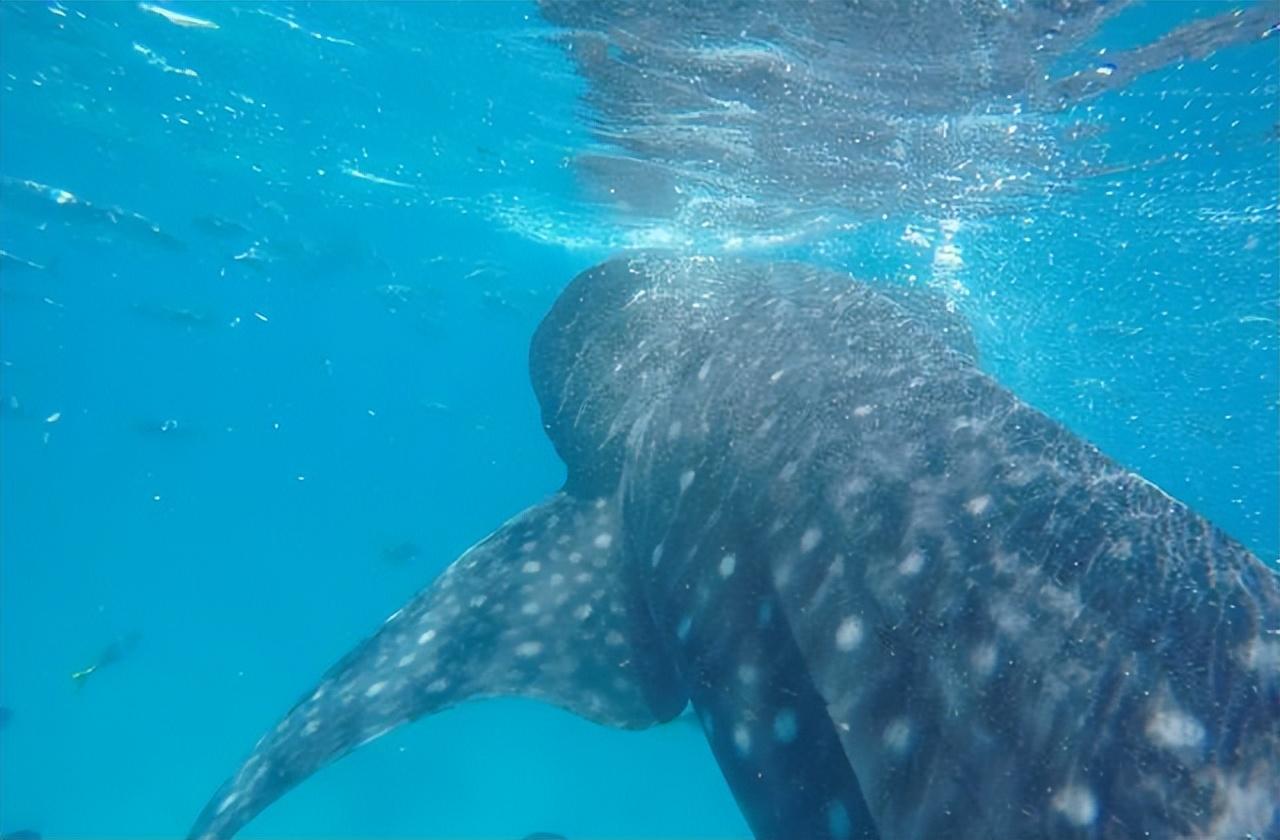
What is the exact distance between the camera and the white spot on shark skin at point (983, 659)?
2.87 metres

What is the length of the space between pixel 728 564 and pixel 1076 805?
183 cm

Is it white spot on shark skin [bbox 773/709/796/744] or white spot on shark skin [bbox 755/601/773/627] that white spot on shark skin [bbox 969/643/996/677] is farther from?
white spot on shark skin [bbox 755/601/773/627]

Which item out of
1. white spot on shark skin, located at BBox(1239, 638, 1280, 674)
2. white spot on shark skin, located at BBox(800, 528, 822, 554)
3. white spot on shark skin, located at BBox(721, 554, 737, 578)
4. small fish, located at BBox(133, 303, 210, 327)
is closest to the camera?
white spot on shark skin, located at BBox(1239, 638, 1280, 674)

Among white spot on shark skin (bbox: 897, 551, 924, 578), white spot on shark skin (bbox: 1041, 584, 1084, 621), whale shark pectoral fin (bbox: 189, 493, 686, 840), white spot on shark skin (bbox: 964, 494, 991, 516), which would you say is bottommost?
whale shark pectoral fin (bbox: 189, 493, 686, 840)

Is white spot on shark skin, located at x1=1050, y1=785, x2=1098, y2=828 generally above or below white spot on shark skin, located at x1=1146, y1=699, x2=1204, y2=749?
below

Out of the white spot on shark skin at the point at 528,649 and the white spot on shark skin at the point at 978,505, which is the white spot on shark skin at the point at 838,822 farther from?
the white spot on shark skin at the point at 528,649

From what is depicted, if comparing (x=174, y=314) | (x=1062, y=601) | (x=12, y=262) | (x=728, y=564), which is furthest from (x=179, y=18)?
(x=12, y=262)

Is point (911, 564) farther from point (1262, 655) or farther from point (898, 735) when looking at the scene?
point (1262, 655)

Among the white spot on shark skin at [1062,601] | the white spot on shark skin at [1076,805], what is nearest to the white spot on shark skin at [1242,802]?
the white spot on shark skin at [1076,805]

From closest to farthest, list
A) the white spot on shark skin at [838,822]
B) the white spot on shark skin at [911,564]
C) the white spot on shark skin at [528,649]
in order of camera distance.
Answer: the white spot on shark skin at [838,822] < the white spot on shark skin at [911,564] < the white spot on shark skin at [528,649]

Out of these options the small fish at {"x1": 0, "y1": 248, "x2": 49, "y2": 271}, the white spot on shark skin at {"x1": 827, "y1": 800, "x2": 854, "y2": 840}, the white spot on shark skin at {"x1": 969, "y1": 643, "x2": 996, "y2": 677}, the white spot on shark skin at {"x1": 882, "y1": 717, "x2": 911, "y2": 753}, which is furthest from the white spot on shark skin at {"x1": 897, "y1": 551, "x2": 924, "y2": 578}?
the small fish at {"x1": 0, "y1": 248, "x2": 49, "y2": 271}

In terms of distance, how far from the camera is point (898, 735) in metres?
2.94

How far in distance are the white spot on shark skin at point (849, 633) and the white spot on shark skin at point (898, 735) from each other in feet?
Result: 1.12

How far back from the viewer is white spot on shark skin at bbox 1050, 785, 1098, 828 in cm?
248
